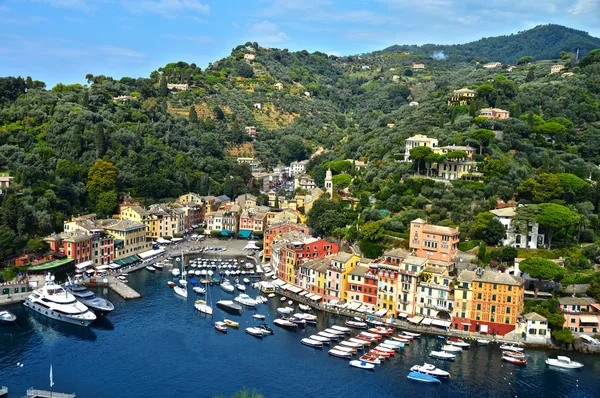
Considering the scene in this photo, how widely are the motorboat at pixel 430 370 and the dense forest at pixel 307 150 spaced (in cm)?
1699

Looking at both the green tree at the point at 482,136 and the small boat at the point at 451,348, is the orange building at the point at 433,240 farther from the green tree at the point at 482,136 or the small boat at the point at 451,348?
the green tree at the point at 482,136

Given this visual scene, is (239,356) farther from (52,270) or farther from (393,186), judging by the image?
(393,186)

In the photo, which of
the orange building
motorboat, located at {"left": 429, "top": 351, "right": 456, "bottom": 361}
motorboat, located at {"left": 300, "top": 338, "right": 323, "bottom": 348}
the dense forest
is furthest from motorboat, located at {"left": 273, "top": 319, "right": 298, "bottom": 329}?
→ the orange building

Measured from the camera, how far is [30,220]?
201 feet


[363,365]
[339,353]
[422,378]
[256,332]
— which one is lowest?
[422,378]

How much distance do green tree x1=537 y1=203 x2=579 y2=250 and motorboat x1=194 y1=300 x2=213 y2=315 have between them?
30921mm

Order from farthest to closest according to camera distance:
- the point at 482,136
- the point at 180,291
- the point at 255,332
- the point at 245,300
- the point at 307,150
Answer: the point at 307,150 → the point at 482,136 → the point at 180,291 → the point at 245,300 → the point at 255,332

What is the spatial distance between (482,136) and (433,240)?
68.7ft

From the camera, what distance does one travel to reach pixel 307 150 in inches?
4668

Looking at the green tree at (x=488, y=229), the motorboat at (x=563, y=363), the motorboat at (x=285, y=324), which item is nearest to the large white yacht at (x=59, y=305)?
the motorboat at (x=285, y=324)

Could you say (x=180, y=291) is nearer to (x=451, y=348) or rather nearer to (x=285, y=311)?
(x=285, y=311)

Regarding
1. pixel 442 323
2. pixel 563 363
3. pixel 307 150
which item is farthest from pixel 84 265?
pixel 307 150

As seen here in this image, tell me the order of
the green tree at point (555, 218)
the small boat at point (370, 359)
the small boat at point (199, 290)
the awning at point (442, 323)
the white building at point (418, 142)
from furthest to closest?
the white building at point (418, 142) < the small boat at point (199, 290) < the green tree at point (555, 218) < the awning at point (442, 323) < the small boat at point (370, 359)

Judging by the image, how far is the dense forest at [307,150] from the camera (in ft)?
197
